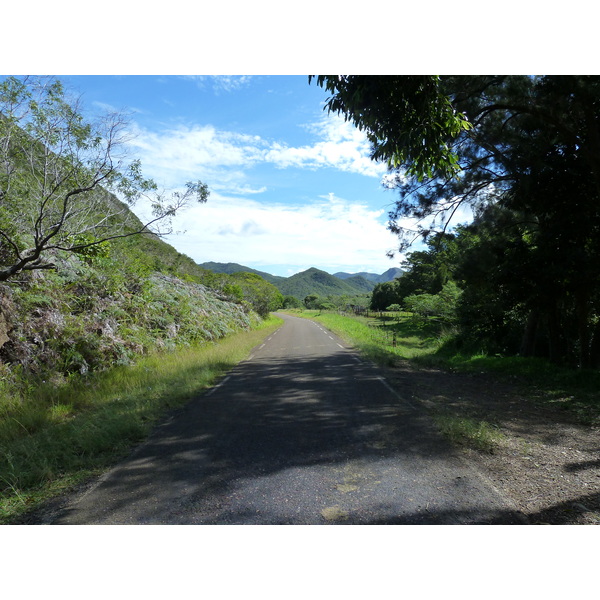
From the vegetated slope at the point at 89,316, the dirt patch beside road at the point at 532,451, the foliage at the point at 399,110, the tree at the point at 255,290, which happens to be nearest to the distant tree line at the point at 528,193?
the foliage at the point at 399,110

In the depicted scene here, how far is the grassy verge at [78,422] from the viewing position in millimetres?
3730

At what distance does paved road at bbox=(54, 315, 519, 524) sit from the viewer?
2.97 m

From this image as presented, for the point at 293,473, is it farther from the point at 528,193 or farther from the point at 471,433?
the point at 528,193

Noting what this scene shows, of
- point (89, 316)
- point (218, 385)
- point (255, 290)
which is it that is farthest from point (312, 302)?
point (218, 385)

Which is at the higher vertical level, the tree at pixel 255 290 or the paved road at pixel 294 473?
the tree at pixel 255 290

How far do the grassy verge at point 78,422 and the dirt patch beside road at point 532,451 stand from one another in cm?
409

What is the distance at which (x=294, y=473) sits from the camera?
12.1 ft

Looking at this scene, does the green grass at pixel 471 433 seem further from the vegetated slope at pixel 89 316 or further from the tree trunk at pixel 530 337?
the tree trunk at pixel 530 337

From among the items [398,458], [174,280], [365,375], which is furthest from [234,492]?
[174,280]

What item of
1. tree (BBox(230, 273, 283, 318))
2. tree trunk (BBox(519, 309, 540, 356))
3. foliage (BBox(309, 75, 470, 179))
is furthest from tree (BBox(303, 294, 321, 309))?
foliage (BBox(309, 75, 470, 179))

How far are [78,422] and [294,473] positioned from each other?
144 inches

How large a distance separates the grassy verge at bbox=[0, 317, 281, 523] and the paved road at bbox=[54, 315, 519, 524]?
15.9 inches

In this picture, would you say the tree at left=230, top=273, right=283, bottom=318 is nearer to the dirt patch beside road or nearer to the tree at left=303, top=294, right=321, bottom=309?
the dirt patch beside road

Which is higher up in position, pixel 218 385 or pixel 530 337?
pixel 530 337
